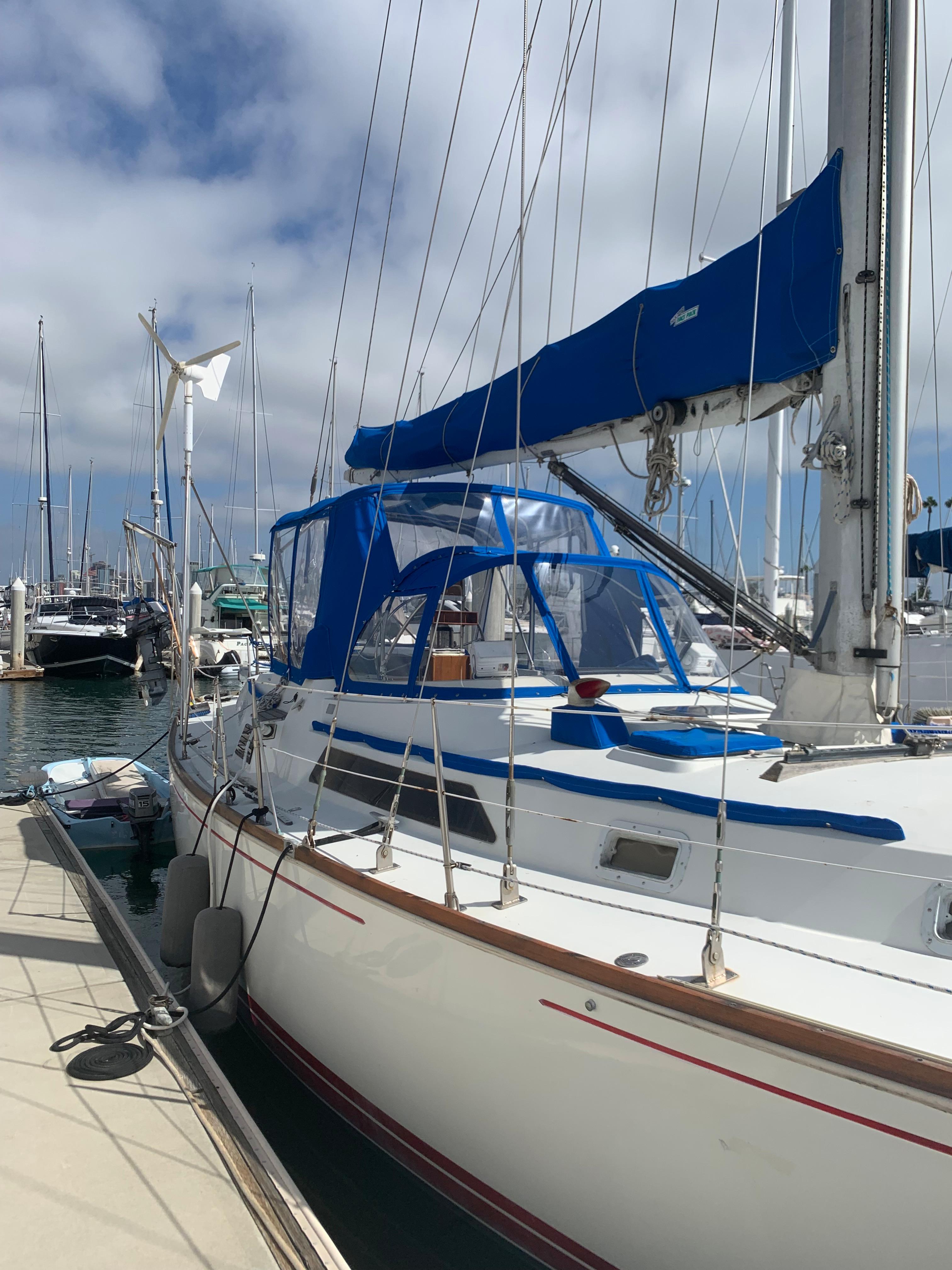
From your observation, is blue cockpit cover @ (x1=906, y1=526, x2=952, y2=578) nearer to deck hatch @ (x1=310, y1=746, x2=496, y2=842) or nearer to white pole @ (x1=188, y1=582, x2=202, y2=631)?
deck hatch @ (x1=310, y1=746, x2=496, y2=842)

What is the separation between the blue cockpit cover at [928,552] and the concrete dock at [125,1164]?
9.67 meters

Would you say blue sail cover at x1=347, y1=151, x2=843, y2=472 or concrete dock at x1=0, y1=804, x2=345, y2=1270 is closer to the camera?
concrete dock at x1=0, y1=804, x2=345, y2=1270

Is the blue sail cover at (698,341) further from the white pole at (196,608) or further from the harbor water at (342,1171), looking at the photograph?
the white pole at (196,608)

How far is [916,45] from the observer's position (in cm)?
310

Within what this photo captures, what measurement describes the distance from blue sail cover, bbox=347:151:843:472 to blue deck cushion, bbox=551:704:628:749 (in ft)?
4.78

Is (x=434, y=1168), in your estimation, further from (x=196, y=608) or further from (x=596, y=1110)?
(x=196, y=608)

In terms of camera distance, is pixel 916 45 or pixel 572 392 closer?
pixel 916 45

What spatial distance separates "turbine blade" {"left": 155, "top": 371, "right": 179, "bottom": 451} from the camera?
697 cm

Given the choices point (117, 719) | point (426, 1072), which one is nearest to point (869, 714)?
point (426, 1072)

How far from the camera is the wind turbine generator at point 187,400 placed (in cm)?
631

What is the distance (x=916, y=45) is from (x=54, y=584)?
4108cm

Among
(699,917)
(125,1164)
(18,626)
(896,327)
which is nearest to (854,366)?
(896,327)

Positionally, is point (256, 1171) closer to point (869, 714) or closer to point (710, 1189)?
point (710, 1189)

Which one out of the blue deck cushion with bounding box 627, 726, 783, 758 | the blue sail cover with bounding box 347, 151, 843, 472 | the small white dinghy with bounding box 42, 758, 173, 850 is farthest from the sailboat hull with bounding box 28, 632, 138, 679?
the blue deck cushion with bounding box 627, 726, 783, 758
